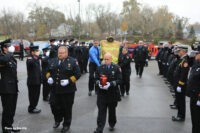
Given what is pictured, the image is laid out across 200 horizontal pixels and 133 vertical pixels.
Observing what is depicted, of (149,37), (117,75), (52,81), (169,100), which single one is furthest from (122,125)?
(149,37)

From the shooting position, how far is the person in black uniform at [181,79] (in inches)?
207

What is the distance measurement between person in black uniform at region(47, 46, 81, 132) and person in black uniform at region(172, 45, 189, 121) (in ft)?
8.29

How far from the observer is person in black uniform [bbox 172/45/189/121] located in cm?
527

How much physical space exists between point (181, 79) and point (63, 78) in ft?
9.33

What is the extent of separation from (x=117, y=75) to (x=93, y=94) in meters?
3.78

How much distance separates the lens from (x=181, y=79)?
5.30 m

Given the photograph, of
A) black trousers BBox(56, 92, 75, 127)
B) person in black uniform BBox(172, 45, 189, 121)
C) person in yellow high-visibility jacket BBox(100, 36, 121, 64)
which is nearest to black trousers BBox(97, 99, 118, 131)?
black trousers BBox(56, 92, 75, 127)

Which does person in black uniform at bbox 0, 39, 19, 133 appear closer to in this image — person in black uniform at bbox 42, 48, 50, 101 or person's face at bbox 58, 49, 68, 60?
person's face at bbox 58, 49, 68, 60

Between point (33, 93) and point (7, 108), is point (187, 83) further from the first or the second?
point (33, 93)

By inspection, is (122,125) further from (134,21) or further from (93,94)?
(134,21)

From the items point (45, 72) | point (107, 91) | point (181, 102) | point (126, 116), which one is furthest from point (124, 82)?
point (107, 91)

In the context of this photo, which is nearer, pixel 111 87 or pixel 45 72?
pixel 111 87

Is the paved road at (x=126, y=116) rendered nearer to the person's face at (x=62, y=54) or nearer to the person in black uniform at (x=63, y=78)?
the person in black uniform at (x=63, y=78)

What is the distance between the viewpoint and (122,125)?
543 centimetres
